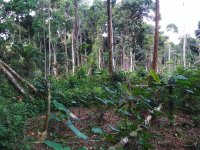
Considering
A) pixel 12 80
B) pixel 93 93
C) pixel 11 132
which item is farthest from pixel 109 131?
pixel 12 80

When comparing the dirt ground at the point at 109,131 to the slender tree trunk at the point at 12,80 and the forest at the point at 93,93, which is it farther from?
the slender tree trunk at the point at 12,80

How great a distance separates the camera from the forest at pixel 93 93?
13.1 ft

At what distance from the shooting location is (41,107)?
8.31 metres

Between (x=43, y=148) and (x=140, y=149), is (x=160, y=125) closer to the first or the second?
(x=140, y=149)

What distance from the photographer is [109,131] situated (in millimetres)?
6012

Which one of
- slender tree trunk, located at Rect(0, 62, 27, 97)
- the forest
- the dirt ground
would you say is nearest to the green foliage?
→ the forest

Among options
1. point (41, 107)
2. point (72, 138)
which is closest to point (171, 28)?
point (41, 107)

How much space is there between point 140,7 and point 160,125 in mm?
22721

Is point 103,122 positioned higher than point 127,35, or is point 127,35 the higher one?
point 127,35

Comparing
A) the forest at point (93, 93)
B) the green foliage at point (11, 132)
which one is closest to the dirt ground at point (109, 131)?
the forest at point (93, 93)

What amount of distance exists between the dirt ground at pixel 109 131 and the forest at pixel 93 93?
0.7 inches

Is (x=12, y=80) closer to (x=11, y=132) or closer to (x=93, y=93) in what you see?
(x=93, y=93)

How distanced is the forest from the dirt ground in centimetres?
2

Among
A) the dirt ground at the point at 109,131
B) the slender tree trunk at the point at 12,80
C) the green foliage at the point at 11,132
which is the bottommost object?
the dirt ground at the point at 109,131
